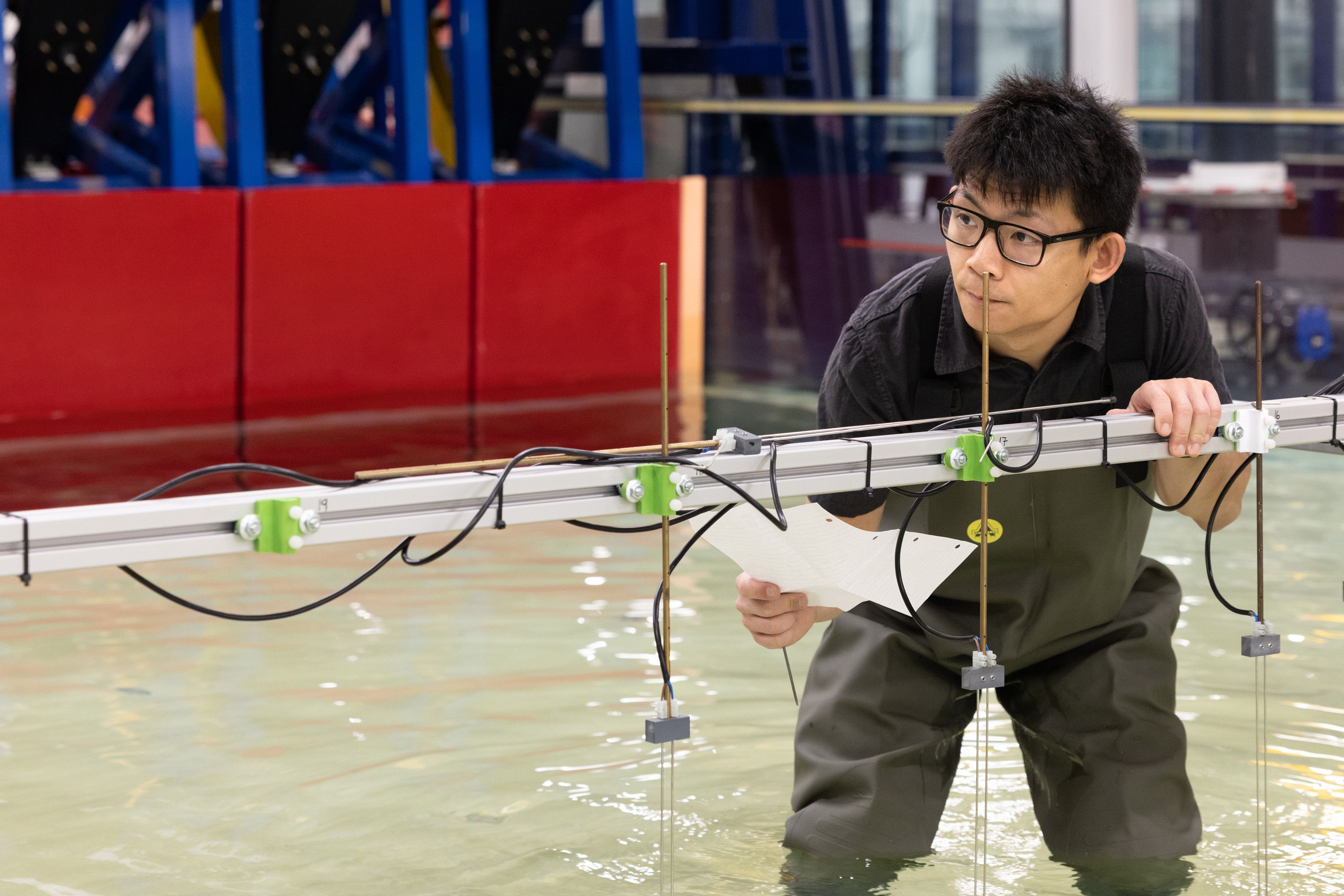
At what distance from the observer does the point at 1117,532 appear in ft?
8.22

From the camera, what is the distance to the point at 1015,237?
2.25 meters

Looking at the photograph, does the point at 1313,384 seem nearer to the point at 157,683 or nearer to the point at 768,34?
the point at 768,34

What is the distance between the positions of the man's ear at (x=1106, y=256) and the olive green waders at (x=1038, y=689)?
1.00 feet

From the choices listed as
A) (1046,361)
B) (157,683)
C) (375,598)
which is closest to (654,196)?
(375,598)

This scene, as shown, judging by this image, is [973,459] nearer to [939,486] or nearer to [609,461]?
[939,486]

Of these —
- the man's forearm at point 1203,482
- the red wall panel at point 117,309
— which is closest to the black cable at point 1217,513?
the man's forearm at point 1203,482

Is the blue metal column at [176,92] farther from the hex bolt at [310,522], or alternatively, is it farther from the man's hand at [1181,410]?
the hex bolt at [310,522]

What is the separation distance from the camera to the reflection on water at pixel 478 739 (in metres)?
2.74

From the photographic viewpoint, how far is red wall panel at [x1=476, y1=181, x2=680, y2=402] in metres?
7.69

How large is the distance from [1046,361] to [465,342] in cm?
543

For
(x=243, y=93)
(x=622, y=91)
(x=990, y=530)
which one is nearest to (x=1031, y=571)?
(x=990, y=530)

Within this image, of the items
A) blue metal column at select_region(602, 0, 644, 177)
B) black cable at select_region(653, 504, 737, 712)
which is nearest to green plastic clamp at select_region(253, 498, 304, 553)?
black cable at select_region(653, 504, 737, 712)

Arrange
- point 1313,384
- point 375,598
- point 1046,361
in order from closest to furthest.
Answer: point 1046,361 < point 375,598 < point 1313,384

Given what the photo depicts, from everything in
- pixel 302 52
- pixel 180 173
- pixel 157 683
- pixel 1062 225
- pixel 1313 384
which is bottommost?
pixel 157 683
